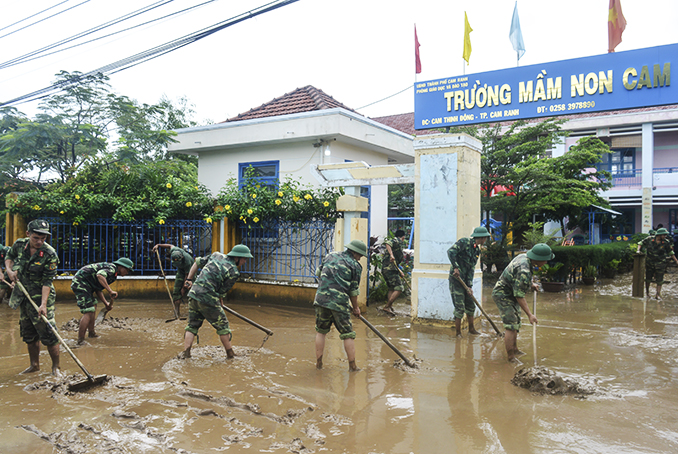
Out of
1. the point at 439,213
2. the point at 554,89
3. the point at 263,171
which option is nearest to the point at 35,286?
the point at 439,213

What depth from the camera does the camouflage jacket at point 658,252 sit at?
10.7 m

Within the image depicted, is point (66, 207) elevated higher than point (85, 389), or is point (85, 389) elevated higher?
point (66, 207)

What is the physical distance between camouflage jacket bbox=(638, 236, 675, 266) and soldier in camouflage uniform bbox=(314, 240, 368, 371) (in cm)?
901

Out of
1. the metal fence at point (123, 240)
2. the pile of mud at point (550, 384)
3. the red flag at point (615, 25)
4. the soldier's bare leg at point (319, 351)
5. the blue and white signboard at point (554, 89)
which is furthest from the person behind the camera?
the red flag at point (615, 25)

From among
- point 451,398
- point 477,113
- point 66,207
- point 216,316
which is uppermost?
point 477,113

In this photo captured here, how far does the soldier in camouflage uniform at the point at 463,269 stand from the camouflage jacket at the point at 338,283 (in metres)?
2.33

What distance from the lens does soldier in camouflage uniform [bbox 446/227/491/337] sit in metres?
7.16

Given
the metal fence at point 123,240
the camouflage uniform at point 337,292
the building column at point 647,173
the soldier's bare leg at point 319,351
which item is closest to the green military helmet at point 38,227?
the camouflage uniform at point 337,292

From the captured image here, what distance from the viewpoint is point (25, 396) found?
4.41 m

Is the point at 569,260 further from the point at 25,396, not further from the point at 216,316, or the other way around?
the point at 25,396

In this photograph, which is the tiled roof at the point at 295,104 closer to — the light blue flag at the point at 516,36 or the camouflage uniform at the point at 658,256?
the light blue flag at the point at 516,36

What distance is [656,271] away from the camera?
10883mm

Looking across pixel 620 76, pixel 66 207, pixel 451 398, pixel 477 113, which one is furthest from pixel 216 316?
pixel 620 76

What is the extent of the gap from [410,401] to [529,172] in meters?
10.1
